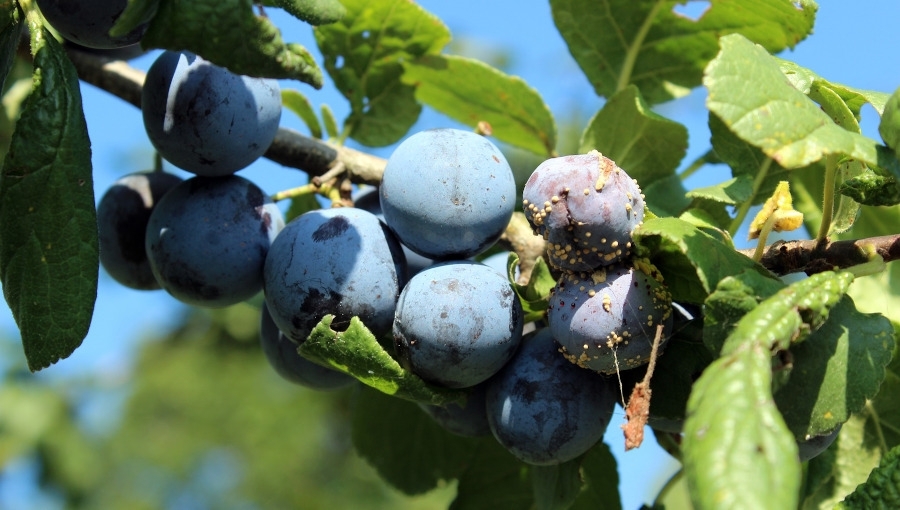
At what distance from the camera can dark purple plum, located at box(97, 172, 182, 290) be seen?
1.56 meters

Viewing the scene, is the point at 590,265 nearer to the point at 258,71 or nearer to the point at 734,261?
the point at 734,261

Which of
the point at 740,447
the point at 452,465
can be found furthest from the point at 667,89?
the point at 740,447

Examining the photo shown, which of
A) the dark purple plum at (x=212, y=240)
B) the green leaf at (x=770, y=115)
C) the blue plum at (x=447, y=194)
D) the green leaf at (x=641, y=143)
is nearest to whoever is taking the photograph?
the green leaf at (x=770, y=115)

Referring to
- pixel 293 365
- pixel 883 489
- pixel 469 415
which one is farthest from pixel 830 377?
pixel 293 365

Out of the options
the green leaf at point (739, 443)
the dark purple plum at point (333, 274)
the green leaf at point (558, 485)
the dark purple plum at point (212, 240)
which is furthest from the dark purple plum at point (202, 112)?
the green leaf at point (739, 443)

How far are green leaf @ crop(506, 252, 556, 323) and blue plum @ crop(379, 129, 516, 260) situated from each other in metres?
0.07

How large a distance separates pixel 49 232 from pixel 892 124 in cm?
100

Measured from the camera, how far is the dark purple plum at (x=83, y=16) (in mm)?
1194

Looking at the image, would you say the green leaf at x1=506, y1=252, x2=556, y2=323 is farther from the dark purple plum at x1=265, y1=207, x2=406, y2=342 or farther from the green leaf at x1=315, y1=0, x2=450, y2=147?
the green leaf at x1=315, y1=0, x2=450, y2=147

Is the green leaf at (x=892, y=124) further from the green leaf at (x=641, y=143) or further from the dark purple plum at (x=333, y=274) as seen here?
the dark purple plum at (x=333, y=274)

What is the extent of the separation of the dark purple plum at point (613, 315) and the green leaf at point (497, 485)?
20.9 inches

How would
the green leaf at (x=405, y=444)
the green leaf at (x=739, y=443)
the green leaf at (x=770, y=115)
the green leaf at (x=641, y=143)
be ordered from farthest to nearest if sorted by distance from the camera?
1. the green leaf at (x=405, y=444)
2. the green leaf at (x=641, y=143)
3. the green leaf at (x=770, y=115)
4. the green leaf at (x=739, y=443)

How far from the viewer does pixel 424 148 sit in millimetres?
1274

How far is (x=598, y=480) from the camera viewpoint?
59.7 inches
